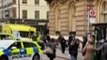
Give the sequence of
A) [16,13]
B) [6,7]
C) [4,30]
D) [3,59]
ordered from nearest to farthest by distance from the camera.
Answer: [3,59] → [4,30] → [16,13] → [6,7]

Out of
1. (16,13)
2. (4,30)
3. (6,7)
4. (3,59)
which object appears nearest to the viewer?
(3,59)

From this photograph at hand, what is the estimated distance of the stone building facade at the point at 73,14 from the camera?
32.9 meters

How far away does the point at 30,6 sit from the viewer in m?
70.2

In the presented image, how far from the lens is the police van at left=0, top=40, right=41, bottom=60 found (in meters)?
21.3

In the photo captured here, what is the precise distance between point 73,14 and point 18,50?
52.1 feet

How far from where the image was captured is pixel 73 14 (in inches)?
1463

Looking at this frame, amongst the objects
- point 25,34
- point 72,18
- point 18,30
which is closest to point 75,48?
point 72,18

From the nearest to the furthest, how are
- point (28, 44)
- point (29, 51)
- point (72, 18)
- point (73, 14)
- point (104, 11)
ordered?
point (29, 51), point (28, 44), point (104, 11), point (73, 14), point (72, 18)

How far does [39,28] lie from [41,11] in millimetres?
3126

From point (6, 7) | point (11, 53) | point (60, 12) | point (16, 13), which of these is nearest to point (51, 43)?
point (11, 53)

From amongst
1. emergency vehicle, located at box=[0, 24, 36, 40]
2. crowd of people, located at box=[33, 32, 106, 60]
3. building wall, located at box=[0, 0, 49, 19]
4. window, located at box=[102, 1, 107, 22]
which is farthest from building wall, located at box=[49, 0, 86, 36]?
building wall, located at box=[0, 0, 49, 19]

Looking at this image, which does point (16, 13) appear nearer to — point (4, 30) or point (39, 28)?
point (39, 28)

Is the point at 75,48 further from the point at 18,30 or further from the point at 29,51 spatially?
the point at 18,30

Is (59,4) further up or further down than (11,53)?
further up
